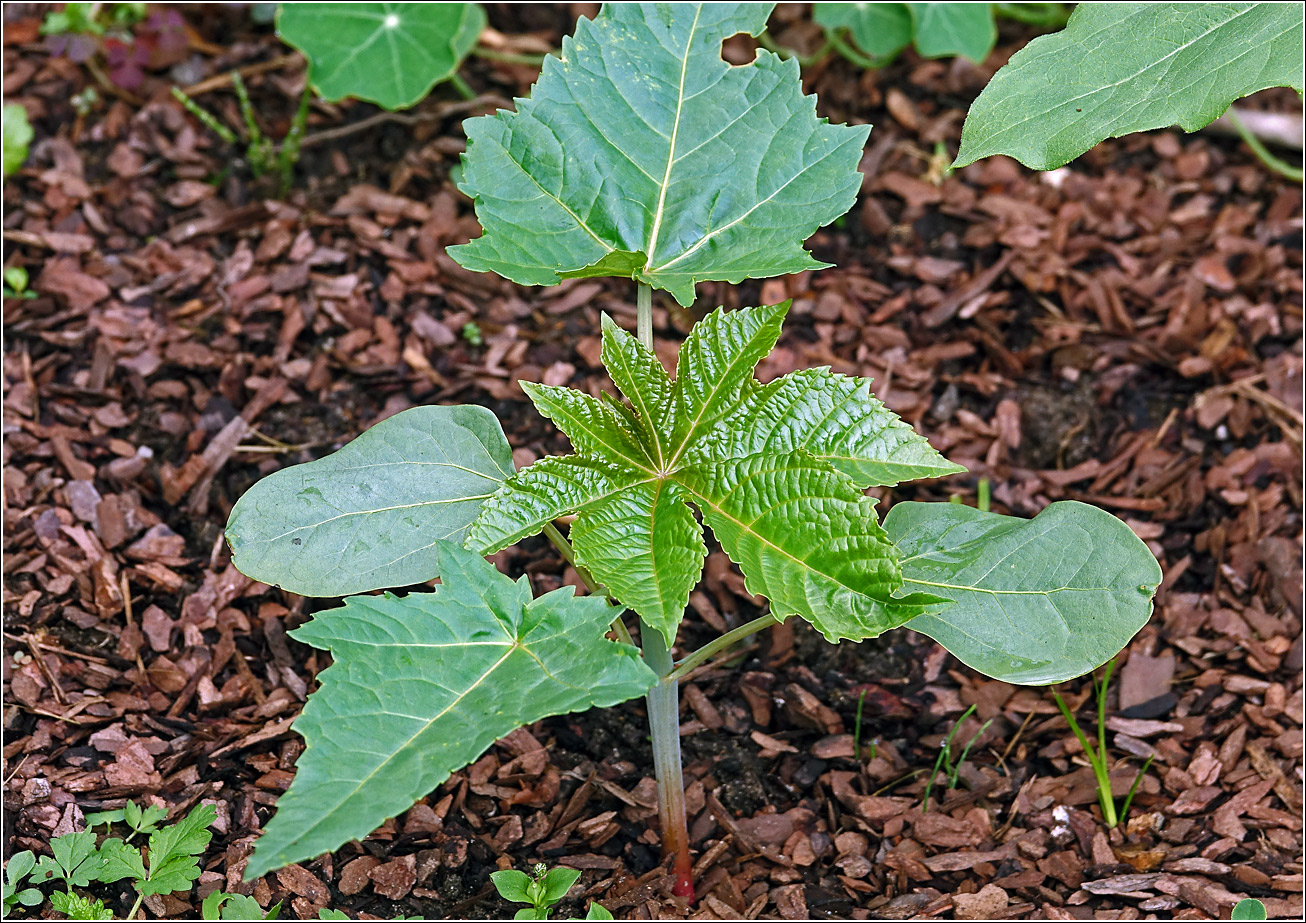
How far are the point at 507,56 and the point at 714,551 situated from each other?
1.70 meters

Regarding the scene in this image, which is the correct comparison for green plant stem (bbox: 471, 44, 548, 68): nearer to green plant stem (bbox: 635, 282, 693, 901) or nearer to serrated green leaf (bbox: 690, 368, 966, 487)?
green plant stem (bbox: 635, 282, 693, 901)

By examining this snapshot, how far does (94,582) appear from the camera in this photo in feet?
8.03

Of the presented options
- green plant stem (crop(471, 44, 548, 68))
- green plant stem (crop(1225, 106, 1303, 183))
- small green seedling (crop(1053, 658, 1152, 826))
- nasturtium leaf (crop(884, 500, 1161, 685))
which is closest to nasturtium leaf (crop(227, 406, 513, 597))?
nasturtium leaf (crop(884, 500, 1161, 685))

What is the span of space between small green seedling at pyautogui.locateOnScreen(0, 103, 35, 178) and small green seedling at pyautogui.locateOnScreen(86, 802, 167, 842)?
6.35 feet

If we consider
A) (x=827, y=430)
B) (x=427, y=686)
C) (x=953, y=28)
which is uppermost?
(x=953, y=28)

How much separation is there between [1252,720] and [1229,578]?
0.35m

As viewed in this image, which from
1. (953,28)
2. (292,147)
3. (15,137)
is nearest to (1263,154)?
(953,28)

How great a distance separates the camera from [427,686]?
1.52 m

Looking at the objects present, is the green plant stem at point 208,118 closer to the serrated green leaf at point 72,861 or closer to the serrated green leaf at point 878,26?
the serrated green leaf at point 878,26

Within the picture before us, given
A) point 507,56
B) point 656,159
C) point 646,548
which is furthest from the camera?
point 507,56

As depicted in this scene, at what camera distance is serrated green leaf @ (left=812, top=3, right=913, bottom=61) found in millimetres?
3389

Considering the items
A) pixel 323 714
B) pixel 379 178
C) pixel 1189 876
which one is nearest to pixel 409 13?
pixel 379 178

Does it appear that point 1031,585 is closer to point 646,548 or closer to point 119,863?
point 646,548

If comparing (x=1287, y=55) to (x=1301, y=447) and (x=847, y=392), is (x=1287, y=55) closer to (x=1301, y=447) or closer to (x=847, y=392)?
(x=847, y=392)
